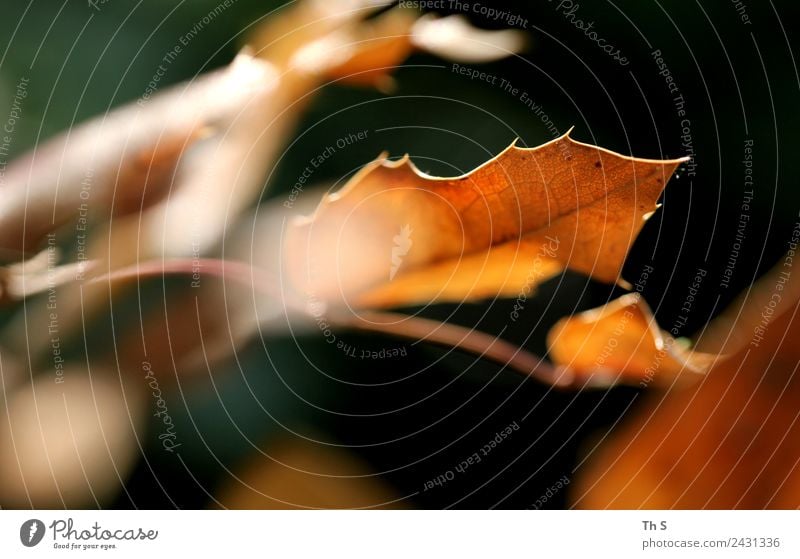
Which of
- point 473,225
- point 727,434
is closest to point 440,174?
point 473,225
